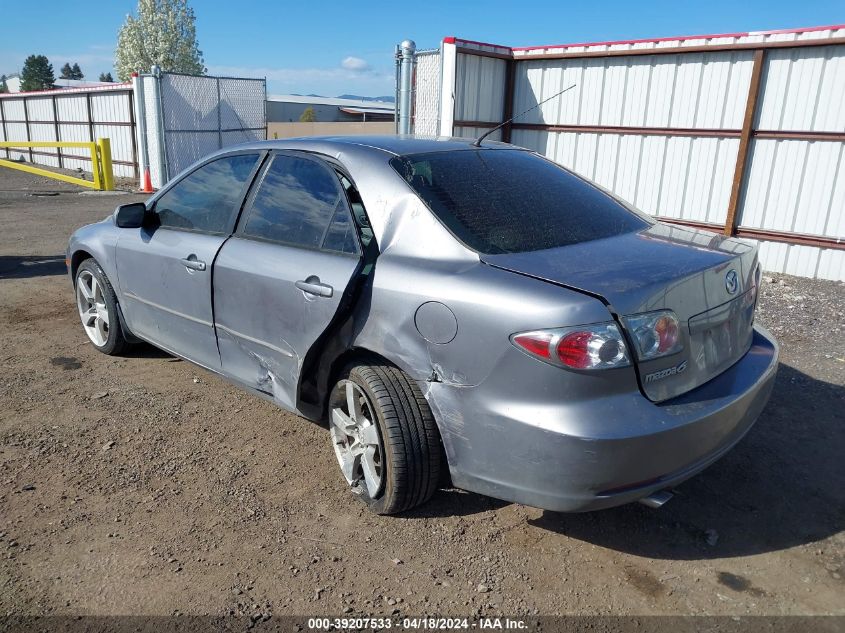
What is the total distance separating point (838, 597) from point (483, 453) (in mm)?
1475

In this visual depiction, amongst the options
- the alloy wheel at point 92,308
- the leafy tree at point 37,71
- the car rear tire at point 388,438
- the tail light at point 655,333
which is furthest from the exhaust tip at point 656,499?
the leafy tree at point 37,71

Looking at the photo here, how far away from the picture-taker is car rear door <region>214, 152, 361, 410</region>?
3051 mm

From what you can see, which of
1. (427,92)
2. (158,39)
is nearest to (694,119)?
(427,92)

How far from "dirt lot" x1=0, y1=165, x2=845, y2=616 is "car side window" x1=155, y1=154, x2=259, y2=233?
1.14 m

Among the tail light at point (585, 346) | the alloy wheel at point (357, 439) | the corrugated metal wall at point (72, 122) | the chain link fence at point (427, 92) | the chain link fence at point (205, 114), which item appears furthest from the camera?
the corrugated metal wall at point (72, 122)

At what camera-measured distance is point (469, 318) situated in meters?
2.50

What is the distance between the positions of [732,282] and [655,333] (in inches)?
26.1

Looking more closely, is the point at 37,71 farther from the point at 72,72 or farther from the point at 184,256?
the point at 184,256

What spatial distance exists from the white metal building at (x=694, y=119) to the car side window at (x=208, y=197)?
6948mm

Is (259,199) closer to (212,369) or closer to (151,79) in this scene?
(212,369)

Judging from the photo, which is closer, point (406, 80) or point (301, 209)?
point (301, 209)

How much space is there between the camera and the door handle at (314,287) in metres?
2.97

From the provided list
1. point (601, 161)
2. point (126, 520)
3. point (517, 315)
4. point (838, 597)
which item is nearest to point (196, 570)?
point (126, 520)

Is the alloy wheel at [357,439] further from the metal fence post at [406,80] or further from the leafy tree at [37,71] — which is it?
the leafy tree at [37,71]
